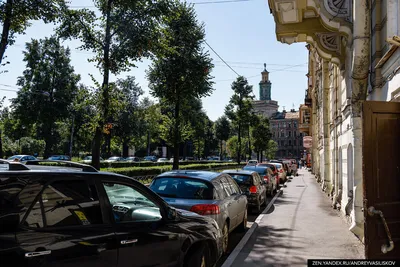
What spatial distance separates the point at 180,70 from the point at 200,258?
63.0 feet

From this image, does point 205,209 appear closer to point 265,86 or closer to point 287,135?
point 287,135

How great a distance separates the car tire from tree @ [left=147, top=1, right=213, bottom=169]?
58.3 ft

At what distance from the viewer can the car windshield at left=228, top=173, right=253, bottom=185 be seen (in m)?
12.0

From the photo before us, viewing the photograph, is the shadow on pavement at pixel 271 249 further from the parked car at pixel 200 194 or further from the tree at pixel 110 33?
the tree at pixel 110 33

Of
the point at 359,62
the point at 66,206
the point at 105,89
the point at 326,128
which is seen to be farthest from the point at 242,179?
the point at 66,206

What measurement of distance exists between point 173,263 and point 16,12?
10938 millimetres

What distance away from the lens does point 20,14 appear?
1194 cm

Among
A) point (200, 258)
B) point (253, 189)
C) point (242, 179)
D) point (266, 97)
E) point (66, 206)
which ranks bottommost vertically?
point (200, 258)

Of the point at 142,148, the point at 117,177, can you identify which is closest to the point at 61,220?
the point at 117,177

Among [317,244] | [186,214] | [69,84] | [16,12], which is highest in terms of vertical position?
[69,84]

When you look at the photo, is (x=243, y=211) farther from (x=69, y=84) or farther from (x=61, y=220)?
(x=69, y=84)

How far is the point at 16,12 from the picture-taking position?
11789 millimetres

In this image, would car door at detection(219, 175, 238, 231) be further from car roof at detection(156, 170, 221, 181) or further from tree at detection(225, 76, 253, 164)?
tree at detection(225, 76, 253, 164)

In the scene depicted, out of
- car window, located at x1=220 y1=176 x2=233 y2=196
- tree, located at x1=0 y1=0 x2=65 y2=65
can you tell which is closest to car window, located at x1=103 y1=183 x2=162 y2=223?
car window, located at x1=220 y1=176 x2=233 y2=196
